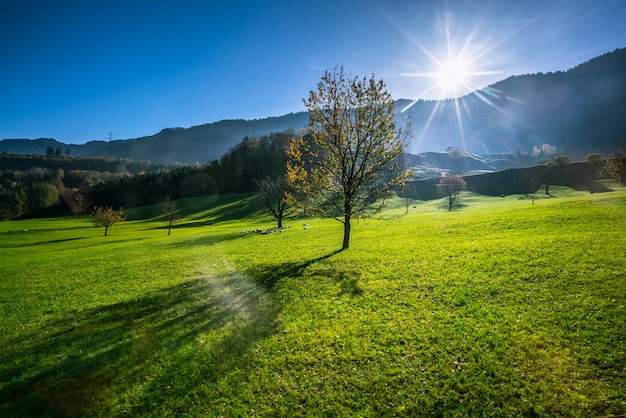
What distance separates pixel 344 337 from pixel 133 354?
9349 millimetres

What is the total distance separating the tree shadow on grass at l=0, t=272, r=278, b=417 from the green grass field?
0.24 feet

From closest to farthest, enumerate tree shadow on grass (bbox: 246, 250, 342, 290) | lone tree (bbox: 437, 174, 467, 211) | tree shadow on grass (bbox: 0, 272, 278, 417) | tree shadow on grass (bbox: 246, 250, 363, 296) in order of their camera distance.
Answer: tree shadow on grass (bbox: 0, 272, 278, 417) → tree shadow on grass (bbox: 246, 250, 363, 296) → tree shadow on grass (bbox: 246, 250, 342, 290) → lone tree (bbox: 437, 174, 467, 211)

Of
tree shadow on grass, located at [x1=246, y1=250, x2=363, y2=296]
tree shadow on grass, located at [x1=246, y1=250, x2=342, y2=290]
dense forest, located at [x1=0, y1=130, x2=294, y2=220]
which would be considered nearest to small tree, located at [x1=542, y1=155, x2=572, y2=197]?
dense forest, located at [x1=0, y1=130, x2=294, y2=220]

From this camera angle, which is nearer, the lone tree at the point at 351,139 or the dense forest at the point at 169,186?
the lone tree at the point at 351,139

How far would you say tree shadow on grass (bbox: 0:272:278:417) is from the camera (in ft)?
33.0

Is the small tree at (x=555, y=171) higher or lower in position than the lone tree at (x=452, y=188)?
higher

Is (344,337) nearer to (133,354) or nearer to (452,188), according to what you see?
(133,354)

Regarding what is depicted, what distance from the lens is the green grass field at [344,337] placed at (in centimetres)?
928

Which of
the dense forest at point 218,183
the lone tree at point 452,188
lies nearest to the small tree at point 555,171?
the dense forest at point 218,183

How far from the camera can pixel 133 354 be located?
1242 centimetres

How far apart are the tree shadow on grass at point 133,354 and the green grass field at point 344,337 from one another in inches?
2.8

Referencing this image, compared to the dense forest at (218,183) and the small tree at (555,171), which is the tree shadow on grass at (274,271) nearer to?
the dense forest at (218,183)

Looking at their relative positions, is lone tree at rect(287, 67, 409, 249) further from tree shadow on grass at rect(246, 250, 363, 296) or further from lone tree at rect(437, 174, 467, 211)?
lone tree at rect(437, 174, 467, 211)

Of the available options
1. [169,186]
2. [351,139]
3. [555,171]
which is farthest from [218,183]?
[555,171]
